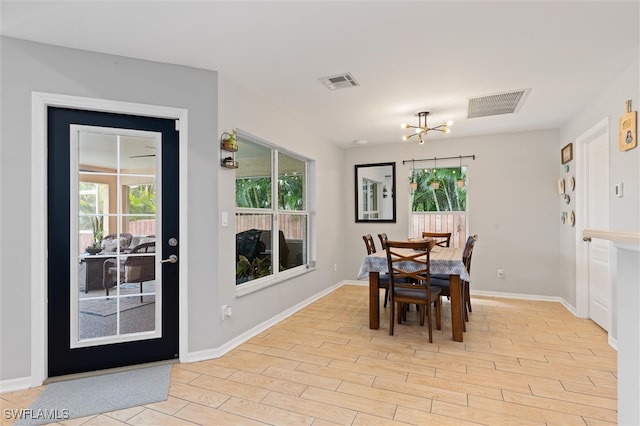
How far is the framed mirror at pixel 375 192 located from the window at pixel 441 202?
1.19 feet

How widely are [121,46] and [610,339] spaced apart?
4.93 metres

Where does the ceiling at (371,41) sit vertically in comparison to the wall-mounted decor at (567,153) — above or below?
above

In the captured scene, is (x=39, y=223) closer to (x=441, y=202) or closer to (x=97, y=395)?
(x=97, y=395)

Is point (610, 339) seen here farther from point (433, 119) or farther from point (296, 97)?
point (296, 97)

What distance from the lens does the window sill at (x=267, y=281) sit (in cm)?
327

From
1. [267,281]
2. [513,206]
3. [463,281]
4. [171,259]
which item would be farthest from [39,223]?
[513,206]

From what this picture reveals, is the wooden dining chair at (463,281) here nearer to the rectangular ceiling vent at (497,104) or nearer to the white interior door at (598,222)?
the white interior door at (598,222)

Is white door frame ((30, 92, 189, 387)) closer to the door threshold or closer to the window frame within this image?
the door threshold

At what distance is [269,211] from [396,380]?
2.30m

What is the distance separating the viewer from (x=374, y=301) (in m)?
3.52

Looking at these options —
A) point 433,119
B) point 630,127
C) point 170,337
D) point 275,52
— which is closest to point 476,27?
point 275,52

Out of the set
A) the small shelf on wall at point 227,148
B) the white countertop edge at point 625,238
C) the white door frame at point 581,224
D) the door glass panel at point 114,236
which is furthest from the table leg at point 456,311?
the door glass panel at point 114,236

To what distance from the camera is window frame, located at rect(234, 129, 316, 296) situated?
11.2ft

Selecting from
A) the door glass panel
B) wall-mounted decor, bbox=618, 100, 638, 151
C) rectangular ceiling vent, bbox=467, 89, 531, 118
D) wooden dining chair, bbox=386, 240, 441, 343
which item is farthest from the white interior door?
the door glass panel
